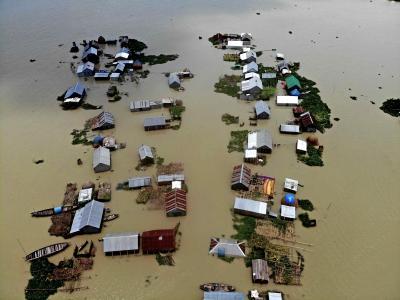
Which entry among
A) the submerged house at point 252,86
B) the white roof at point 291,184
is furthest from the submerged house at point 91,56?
the white roof at point 291,184

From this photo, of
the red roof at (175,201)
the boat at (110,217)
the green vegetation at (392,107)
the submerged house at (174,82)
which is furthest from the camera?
the submerged house at (174,82)

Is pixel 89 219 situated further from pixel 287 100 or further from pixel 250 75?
pixel 250 75

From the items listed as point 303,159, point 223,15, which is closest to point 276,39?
point 223,15

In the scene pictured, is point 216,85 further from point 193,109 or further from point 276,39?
point 276,39

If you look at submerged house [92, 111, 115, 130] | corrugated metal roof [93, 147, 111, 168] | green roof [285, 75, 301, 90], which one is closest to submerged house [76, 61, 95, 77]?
submerged house [92, 111, 115, 130]

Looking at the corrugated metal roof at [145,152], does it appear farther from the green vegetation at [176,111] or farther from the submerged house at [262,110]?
the submerged house at [262,110]
